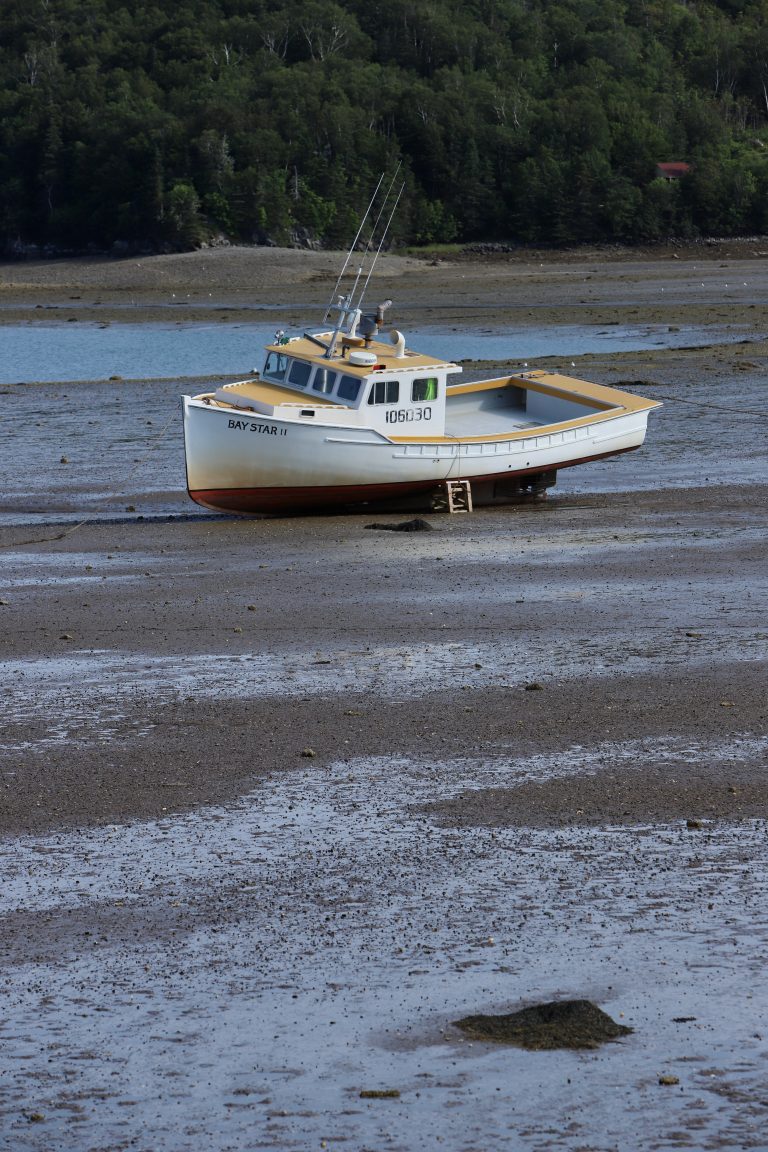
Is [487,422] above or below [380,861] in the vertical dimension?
above

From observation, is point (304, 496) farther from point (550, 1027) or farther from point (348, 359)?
point (550, 1027)

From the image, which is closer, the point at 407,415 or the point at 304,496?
the point at 304,496

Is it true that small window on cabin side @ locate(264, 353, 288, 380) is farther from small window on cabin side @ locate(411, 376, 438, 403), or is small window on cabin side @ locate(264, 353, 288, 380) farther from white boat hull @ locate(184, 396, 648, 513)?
small window on cabin side @ locate(411, 376, 438, 403)

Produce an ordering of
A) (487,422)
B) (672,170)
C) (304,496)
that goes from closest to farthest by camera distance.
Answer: (304,496) → (487,422) → (672,170)

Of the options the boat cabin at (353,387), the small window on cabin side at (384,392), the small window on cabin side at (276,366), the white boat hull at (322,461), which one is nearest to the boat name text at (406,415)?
the boat cabin at (353,387)

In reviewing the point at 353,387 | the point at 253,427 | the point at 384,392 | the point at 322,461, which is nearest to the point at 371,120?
the point at 384,392

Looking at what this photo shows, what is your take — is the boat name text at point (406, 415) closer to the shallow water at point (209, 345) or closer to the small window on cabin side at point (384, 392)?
the small window on cabin side at point (384, 392)

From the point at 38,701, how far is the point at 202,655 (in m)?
1.62

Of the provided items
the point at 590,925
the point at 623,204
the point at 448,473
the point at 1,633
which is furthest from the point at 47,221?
the point at 590,925

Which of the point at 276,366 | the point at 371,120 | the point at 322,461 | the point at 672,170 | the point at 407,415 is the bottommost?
the point at 322,461

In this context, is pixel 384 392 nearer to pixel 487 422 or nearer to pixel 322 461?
pixel 322 461

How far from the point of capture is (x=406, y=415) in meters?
20.1

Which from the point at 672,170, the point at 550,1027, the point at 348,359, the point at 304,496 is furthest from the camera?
the point at 672,170

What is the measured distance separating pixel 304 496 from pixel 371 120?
7936 centimetres
